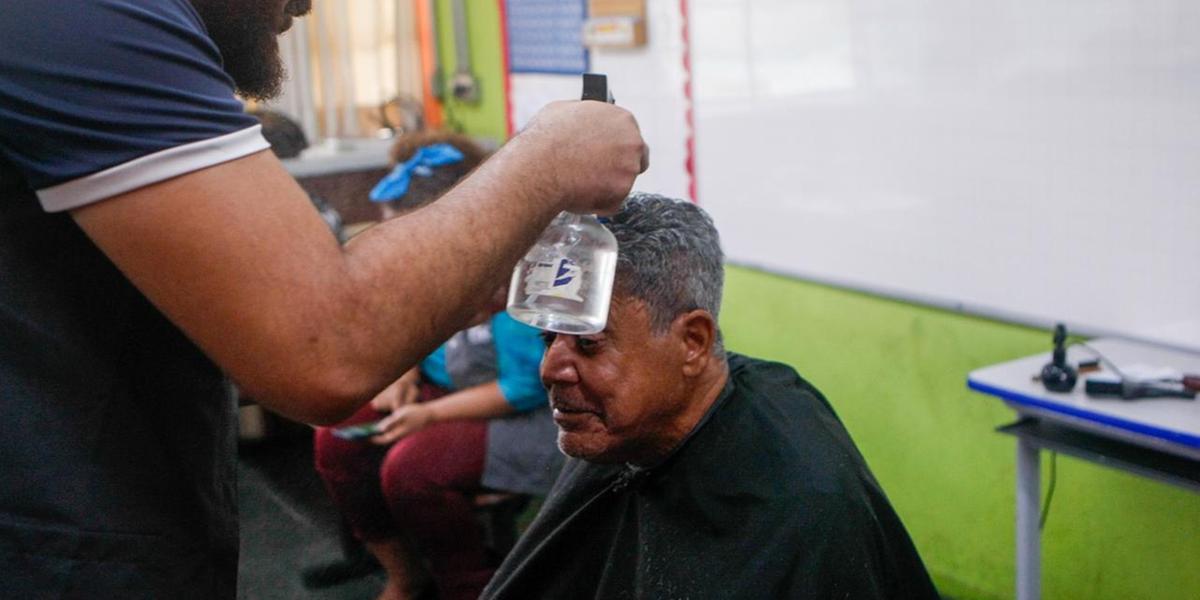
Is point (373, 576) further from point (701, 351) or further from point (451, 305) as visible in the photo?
point (451, 305)

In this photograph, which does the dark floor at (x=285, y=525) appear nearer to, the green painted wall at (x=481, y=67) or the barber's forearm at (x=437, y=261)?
the green painted wall at (x=481, y=67)

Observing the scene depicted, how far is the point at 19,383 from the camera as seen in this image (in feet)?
3.05

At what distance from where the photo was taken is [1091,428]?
6.46ft

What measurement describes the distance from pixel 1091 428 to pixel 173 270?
5.25ft

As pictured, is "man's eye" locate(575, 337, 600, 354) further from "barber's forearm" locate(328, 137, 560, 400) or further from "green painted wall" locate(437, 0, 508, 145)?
"green painted wall" locate(437, 0, 508, 145)

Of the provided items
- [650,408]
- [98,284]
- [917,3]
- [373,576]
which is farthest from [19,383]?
[373,576]

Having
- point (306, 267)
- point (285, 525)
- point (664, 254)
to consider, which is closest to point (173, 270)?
point (306, 267)

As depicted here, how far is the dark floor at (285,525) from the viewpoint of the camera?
3.30 meters

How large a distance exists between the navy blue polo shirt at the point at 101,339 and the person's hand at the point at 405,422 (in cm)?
179

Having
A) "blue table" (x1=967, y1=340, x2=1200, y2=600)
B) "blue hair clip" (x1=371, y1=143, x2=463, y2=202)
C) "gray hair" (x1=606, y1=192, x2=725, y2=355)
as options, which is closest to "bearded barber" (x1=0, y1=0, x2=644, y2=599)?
"gray hair" (x1=606, y1=192, x2=725, y2=355)

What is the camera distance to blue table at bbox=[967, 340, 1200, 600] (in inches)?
74.0

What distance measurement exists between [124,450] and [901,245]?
2.12 metres

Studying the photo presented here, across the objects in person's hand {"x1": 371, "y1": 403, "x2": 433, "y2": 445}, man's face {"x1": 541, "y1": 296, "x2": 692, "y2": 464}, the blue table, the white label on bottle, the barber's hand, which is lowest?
person's hand {"x1": 371, "y1": 403, "x2": 433, "y2": 445}

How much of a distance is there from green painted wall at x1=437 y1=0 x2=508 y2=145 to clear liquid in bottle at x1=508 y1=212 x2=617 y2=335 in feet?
10.4
